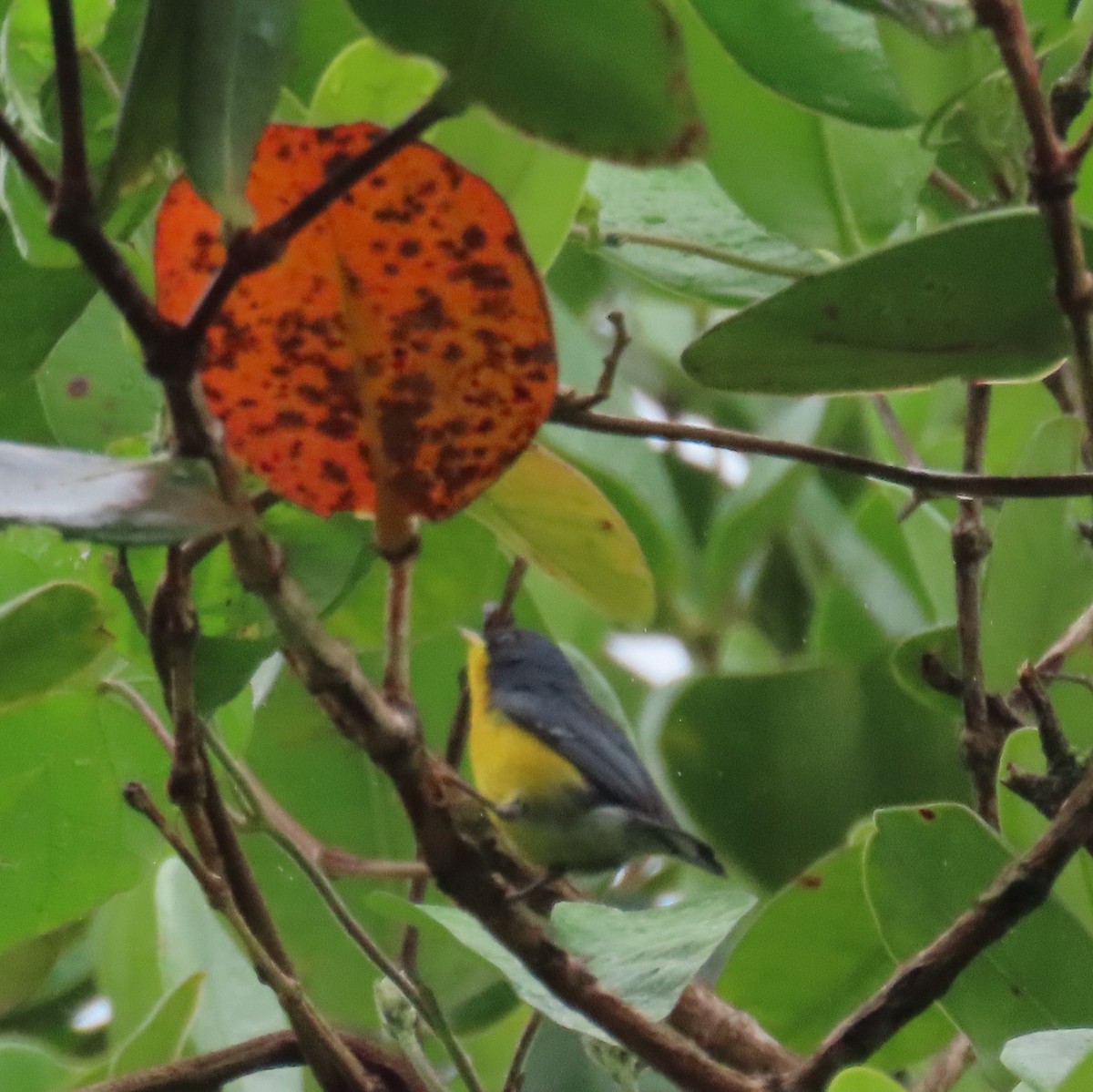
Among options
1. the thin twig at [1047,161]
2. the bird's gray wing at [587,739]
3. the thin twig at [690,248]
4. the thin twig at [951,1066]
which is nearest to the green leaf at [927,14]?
the thin twig at [1047,161]

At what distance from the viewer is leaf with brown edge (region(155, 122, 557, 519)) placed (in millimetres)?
500

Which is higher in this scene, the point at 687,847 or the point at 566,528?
the point at 566,528

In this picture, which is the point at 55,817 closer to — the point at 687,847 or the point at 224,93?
the point at 224,93

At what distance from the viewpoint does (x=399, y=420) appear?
54cm

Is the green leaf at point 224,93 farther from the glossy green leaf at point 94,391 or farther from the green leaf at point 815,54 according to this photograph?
the glossy green leaf at point 94,391

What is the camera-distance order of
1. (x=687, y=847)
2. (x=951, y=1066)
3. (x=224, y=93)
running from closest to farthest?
(x=224, y=93) → (x=951, y=1066) → (x=687, y=847)

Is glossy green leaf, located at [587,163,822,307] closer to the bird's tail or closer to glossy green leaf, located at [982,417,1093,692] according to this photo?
glossy green leaf, located at [982,417,1093,692]

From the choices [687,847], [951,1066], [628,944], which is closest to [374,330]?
[628,944]

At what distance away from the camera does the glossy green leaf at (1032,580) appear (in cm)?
77

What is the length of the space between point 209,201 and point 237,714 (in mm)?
436

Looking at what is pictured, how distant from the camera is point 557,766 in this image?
1.39 meters

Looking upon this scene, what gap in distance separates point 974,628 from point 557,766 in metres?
0.73

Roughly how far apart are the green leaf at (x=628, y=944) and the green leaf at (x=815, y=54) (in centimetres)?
28

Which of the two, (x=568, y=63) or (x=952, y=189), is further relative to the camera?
(x=952, y=189)
